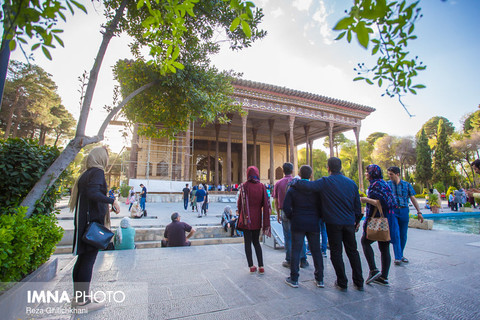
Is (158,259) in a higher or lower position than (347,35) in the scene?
lower

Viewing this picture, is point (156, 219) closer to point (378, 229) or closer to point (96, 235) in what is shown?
point (96, 235)

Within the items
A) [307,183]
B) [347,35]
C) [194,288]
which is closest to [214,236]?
[194,288]

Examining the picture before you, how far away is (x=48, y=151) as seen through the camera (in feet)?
10.1

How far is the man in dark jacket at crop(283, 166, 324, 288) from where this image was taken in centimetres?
269

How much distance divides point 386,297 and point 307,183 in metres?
1.37

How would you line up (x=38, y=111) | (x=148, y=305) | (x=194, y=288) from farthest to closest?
(x=38, y=111), (x=194, y=288), (x=148, y=305)

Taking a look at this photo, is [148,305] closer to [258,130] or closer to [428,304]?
[428,304]

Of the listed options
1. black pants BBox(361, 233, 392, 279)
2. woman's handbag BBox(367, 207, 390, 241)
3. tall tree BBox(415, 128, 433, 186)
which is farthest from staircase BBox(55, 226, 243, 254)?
tall tree BBox(415, 128, 433, 186)

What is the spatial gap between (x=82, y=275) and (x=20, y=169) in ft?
5.17

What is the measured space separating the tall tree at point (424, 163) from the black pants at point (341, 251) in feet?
106

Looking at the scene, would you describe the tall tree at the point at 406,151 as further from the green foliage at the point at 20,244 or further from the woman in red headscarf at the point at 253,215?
the green foliage at the point at 20,244

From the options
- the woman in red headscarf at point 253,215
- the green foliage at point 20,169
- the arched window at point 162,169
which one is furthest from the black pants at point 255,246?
the arched window at point 162,169

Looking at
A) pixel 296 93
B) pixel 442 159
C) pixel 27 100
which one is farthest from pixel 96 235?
pixel 442 159

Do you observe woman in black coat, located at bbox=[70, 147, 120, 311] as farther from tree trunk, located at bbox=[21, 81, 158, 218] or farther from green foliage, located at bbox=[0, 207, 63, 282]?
tree trunk, located at bbox=[21, 81, 158, 218]
